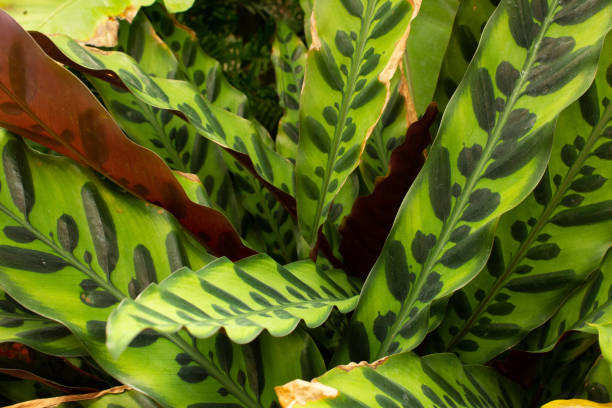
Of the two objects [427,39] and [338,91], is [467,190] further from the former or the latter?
[427,39]

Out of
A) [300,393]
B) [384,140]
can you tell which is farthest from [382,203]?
[300,393]

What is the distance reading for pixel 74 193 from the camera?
1.89ft

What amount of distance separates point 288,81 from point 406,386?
629mm

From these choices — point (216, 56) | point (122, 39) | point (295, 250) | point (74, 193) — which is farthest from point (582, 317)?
point (216, 56)

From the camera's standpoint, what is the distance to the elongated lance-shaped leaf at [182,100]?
603 mm

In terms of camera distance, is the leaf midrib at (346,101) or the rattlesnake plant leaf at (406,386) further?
the leaf midrib at (346,101)

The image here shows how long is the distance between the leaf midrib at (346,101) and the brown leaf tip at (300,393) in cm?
28

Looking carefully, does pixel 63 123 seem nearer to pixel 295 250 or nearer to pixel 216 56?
pixel 295 250

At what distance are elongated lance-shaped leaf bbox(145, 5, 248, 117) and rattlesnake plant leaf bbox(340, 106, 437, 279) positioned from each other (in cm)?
30

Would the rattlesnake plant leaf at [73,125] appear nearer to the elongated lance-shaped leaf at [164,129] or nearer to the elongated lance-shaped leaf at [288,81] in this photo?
the elongated lance-shaped leaf at [164,129]

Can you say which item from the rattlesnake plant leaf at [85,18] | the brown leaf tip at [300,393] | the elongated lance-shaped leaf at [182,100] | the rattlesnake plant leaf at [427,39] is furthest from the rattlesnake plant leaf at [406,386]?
the rattlesnake plant leaf at [85,18]

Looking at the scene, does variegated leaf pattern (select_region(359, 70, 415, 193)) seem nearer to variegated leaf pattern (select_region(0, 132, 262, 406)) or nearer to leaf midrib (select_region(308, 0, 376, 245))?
leaf midrib (select_region(308, 0, 376, 245))

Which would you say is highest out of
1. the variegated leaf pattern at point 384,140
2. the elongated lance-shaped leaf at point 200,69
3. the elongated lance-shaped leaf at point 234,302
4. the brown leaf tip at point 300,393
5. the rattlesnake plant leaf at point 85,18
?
the rattlesnake plant leaf at point 85,18

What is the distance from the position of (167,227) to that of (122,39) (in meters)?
0.40
